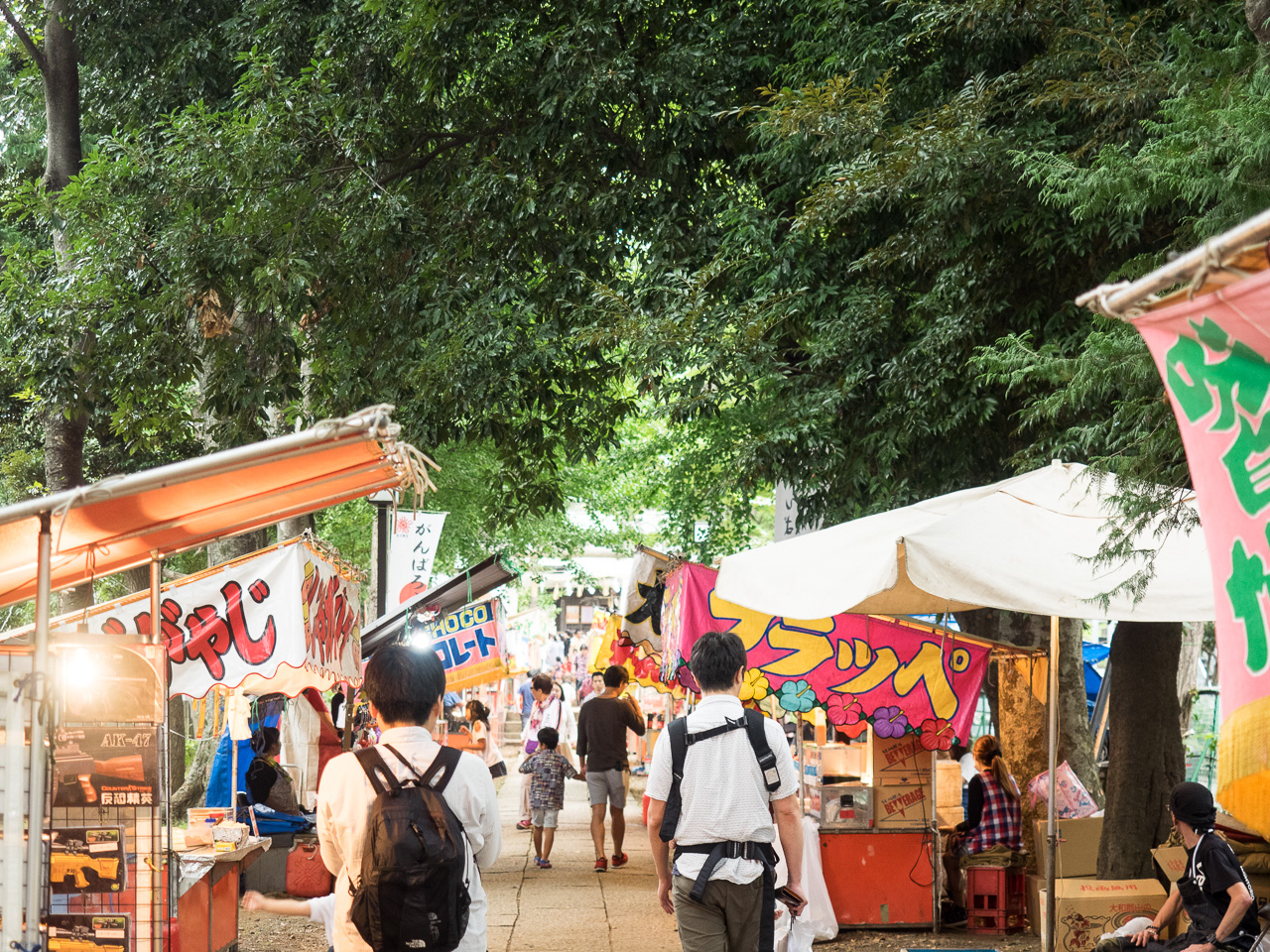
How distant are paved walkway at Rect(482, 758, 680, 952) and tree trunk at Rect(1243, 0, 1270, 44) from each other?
7052 millimetres

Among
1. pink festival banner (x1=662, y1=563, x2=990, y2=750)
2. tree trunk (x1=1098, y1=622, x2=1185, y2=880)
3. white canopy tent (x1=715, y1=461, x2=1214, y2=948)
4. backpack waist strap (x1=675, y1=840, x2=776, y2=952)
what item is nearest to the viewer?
backpack waist strap (x1=675, y1=840, x2=776, y2=952)

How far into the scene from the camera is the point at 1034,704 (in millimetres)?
10305

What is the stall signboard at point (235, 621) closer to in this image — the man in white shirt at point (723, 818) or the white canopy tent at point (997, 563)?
the white canopy tent at point (997, 563)

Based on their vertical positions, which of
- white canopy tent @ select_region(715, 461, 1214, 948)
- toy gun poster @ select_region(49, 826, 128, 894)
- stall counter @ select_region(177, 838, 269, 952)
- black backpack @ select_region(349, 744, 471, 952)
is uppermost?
white canopy tent @ select_region(715, 461, 1214, 948)

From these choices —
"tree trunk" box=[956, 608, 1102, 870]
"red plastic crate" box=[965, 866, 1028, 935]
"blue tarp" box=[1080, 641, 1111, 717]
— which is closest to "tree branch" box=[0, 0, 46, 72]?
"tree trunk" box=[956, 608, 1102, 870]

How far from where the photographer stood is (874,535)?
6.57m

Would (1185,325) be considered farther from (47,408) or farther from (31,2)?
(31,2)

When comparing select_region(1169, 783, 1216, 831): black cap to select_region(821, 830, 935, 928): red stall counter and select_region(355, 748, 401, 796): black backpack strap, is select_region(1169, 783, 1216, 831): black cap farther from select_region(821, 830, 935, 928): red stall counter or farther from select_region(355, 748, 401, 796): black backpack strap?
select_region(355, 748, 401, 796): black backpack strap

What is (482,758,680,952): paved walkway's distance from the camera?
9.31m

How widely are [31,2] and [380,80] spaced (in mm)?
5081

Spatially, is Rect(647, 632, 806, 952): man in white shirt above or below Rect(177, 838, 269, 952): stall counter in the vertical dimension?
above

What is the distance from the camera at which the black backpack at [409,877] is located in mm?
3643

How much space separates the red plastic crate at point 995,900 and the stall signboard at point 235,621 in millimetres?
5421

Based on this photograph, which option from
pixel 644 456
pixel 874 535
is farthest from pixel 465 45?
pixel 644 456
